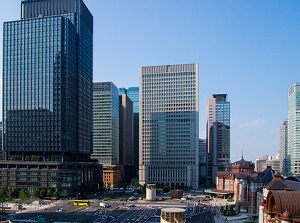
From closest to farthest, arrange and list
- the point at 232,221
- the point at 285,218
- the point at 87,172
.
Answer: the point at 285,218
the point at 232,221
the point at 87,172

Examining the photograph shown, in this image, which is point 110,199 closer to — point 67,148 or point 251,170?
point 67,148

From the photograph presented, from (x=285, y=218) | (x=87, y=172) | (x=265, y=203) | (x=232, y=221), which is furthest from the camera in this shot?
(x=87, y=172)

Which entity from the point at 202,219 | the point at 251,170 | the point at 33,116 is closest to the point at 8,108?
the point at 33,116

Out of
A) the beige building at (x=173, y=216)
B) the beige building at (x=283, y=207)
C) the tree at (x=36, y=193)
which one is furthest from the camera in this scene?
the tree at (x=36, y=193)

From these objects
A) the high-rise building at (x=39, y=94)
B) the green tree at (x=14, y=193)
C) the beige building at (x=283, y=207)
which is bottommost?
the green tree at (x=14, y=193)

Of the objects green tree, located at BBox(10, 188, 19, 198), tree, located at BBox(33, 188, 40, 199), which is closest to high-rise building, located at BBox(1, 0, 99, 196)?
green tree, located at BBox(10, 188, 19, 198)

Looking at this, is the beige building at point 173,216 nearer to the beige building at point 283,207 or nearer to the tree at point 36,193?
the beige building at point 283,207

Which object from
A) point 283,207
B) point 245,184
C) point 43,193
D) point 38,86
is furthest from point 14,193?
point 283,207

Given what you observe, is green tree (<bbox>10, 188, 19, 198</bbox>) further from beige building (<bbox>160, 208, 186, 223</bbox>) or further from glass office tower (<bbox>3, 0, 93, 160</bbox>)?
beige building (<bbox>160, 208, 186, 223</bbox>)

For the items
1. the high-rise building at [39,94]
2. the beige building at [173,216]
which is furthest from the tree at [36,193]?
the beige building at [173,216]

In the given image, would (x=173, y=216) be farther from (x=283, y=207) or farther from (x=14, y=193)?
(x=14, y=193)

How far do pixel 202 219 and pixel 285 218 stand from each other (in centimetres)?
6178

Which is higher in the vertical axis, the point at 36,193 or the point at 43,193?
the point at 36,193

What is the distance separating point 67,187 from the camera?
174 m
